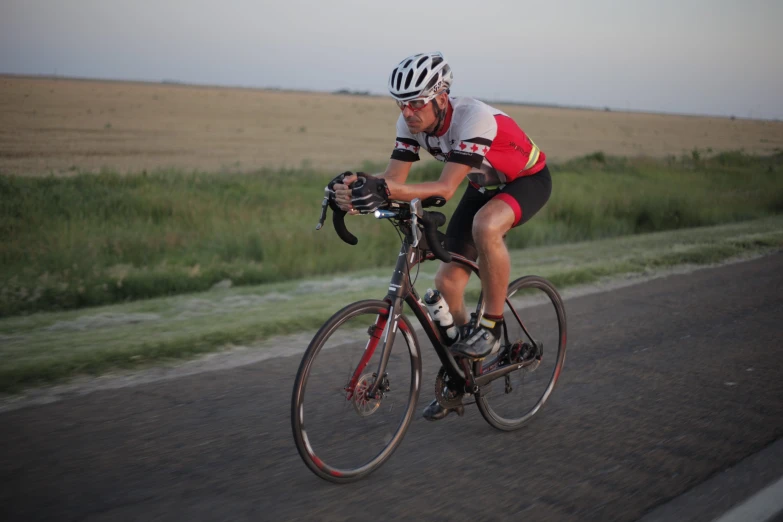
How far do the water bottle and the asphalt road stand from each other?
0.69m

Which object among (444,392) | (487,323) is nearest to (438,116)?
(487,323)

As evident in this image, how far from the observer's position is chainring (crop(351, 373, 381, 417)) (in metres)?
3.76

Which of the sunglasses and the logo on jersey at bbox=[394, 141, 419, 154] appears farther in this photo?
the logo on jersey at bbox=[394, 141, 419, 154]

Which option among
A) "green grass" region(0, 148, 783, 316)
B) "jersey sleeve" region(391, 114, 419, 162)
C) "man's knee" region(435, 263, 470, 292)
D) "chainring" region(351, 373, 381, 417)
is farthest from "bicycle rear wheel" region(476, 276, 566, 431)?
"green grass" region(0, 148, 783, 316)

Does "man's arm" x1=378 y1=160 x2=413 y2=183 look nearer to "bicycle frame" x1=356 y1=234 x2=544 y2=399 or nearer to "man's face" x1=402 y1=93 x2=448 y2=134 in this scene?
"man's face" x1=402 y1=93 x2=448 y2=134

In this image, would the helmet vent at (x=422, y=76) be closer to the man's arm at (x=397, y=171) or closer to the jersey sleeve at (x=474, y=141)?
the jersey sleeve at (x=474, y=141)

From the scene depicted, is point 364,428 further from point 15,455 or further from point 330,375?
point 15,455

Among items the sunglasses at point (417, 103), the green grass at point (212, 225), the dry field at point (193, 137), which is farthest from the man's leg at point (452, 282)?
the dry field at point (193, 137)

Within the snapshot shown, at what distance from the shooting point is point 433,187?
3795 mm

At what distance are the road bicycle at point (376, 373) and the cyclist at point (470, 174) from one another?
0.10 meters

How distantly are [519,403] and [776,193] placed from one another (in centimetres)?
2165

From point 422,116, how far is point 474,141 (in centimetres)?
33

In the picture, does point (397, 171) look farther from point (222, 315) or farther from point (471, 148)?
point (222, 315)

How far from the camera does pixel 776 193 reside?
2300 cm
